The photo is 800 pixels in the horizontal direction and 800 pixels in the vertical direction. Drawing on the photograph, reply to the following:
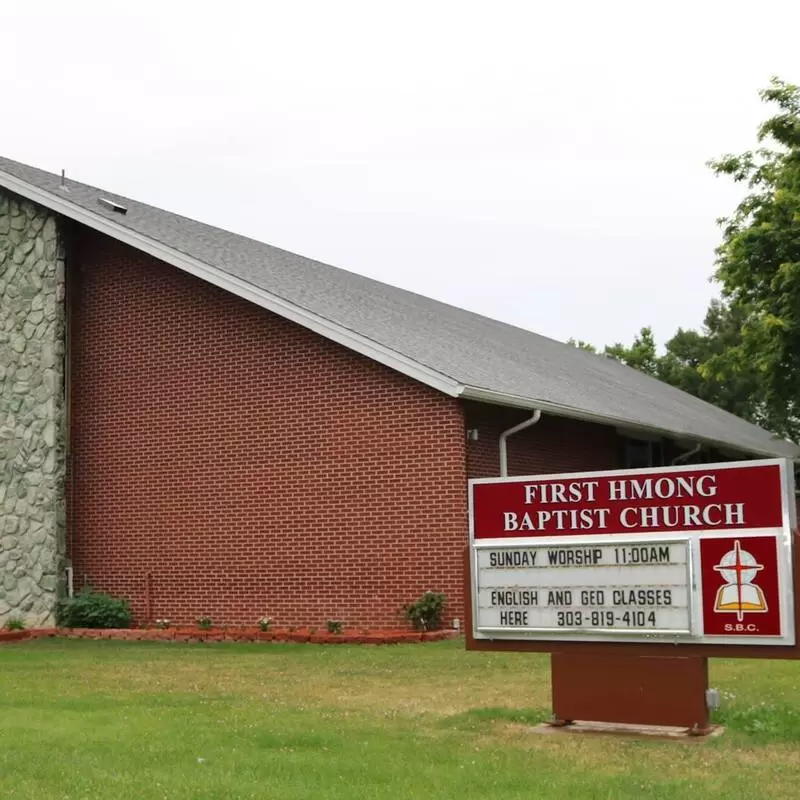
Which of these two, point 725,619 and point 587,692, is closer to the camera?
point 725,619

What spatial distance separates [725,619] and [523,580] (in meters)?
1.66

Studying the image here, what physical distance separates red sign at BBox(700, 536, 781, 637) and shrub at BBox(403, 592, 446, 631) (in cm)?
778

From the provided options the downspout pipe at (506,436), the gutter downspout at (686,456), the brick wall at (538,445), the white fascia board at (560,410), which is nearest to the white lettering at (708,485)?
the white fascia board at (560,410)

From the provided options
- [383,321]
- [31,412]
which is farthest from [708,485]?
[31,412]

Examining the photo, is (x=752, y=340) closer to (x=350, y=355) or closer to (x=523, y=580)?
(x=350, y=355)

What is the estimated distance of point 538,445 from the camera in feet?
62.6

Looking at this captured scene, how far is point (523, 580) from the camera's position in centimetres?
977

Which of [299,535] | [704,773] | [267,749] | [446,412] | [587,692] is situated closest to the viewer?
[704,773]

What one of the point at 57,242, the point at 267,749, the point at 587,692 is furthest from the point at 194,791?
the point at 57,242

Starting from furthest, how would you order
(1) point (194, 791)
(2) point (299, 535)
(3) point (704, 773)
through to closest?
1. (2) point (299, 535)
2. (3) point (704, 773)
3. (1) point (194, 791)

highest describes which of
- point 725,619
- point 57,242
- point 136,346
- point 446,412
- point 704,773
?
point 57,242

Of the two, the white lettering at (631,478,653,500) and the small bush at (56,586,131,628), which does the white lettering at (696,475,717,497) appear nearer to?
the white lettering at (631,478,653,500)

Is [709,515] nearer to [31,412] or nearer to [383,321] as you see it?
[383,321]

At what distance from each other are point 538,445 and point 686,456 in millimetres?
6850
